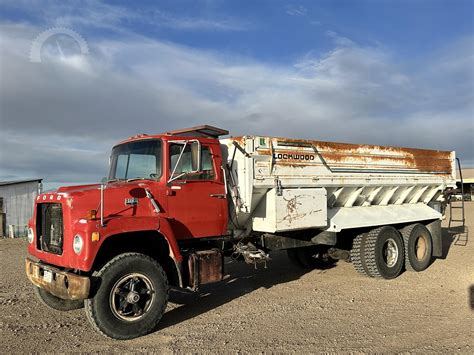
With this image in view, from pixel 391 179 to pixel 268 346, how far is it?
5511 millimetres

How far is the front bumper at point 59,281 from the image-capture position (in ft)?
16.8

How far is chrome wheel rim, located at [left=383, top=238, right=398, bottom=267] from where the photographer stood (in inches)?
359

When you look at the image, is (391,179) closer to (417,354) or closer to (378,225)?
(378,225)

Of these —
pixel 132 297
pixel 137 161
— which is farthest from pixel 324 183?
pixel 132 297

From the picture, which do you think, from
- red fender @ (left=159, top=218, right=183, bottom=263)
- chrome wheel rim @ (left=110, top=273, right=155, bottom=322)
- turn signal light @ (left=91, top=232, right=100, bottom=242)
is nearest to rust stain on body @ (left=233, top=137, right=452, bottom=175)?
red fender @ (left=159, top=218, right=183, bottom=263)

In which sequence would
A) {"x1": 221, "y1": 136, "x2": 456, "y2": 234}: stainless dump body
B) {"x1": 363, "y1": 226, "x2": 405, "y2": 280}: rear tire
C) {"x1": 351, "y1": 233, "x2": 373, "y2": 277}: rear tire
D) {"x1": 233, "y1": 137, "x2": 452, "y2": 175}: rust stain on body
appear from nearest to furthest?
{"x1": 221, "y1": 136, "x2": 456, "y2": 234}: stainless dump body < {"x1": 233, "y1": 137, "x2": 452, "y2": 175}: rust stain on body < {"x1": 363, "y1": 226, "x2": 405, "y2": 280}: rear tire < {"x1": 351, "y1": 233, "x2": 373, "y2": 277}: rear tire

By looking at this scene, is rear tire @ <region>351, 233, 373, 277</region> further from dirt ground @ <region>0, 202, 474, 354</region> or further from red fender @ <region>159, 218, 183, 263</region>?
red fender @ <region>159, 218, 183, 263</region>

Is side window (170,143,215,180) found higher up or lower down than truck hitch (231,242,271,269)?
higher up

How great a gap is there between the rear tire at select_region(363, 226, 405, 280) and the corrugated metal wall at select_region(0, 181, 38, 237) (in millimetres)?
17551

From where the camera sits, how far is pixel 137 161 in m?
6.47

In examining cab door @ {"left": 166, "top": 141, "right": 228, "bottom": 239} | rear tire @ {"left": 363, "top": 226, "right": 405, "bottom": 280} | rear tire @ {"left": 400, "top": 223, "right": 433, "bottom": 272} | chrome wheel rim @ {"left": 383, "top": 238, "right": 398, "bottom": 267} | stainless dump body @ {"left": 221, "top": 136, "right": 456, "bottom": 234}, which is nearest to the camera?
cab door @ {"left": 166, "top": 141, "right": 228, "bottom": 239}

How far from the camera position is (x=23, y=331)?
5727mm

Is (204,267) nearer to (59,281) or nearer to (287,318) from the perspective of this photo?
(287,318)

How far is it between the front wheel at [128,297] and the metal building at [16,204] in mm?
16777
